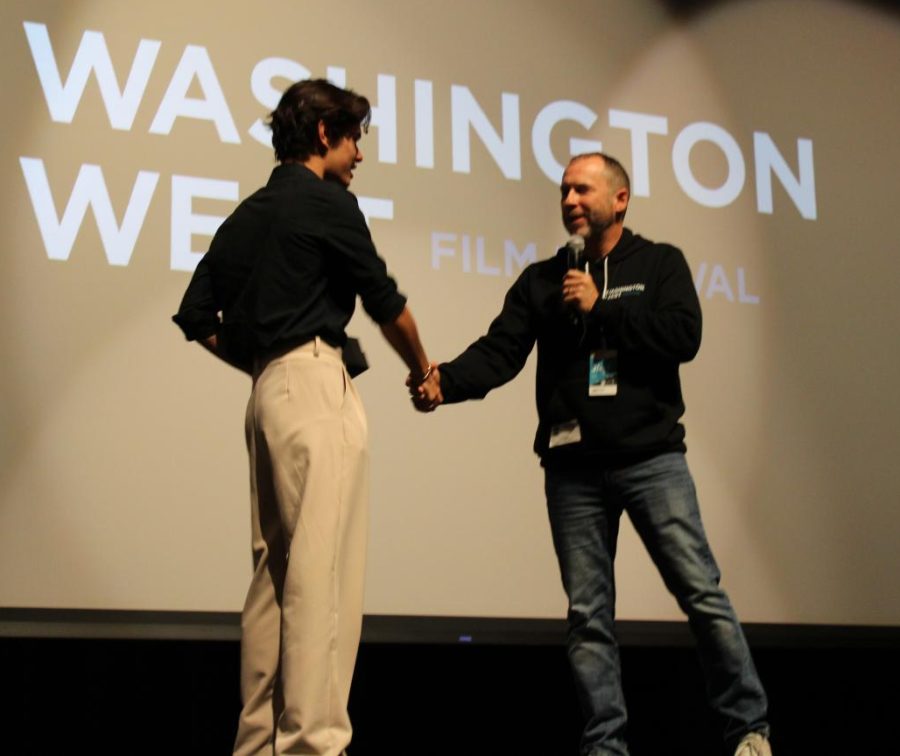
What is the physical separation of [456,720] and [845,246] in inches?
84.9

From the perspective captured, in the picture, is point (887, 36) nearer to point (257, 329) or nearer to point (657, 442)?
point (657, 442)

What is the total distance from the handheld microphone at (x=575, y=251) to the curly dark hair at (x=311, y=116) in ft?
1.96

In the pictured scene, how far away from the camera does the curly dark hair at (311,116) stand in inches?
109

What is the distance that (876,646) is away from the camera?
4383 millimetres

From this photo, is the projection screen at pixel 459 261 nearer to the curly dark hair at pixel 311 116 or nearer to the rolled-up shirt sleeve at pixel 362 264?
the curly dark hair at pixel 311 116

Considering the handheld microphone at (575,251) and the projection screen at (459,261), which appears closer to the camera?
the handheld microphone at (575,251)

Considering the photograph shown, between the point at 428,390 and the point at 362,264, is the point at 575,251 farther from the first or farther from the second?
the point at 362,264

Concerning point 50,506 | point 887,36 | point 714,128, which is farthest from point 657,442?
point 887,36

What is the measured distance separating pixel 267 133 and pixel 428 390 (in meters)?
1.18

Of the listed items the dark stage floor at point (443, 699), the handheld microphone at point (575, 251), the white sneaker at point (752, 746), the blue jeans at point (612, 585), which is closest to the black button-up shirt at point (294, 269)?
the handheld microphone at point (575, 251)

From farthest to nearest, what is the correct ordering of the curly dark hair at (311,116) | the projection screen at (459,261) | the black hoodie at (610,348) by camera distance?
the projection screen at (459,261), the black hoodie at (610,348), the curly dark hair at (311,116)

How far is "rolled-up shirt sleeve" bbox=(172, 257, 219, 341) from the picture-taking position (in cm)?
282

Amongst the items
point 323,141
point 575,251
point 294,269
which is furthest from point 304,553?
point 575,251

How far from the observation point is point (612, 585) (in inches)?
116
